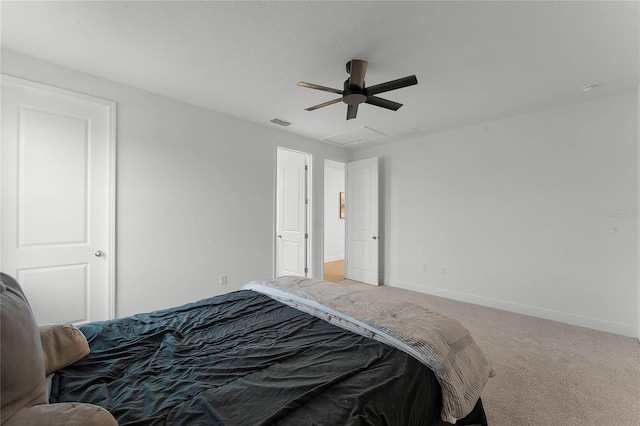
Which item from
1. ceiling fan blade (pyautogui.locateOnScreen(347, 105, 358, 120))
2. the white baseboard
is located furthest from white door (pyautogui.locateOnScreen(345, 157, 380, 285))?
ceiling fan blade (pyautogui.locateOnScreen(347, 105, 358, 120))

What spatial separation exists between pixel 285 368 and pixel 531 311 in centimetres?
375

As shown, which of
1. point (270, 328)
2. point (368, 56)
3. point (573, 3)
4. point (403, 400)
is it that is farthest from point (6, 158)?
point (573, 3)

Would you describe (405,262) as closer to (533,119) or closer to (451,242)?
(451,242)

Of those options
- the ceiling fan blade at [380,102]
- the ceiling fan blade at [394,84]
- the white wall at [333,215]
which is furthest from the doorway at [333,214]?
the ceiling fan blade at [394,84]

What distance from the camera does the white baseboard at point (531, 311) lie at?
3.06 m

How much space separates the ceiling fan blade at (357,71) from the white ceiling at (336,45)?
63mm

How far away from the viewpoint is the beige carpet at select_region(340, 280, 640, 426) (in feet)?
5.96

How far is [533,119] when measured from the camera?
3.60 meters

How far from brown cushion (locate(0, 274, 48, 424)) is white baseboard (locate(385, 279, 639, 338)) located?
4.50 metres

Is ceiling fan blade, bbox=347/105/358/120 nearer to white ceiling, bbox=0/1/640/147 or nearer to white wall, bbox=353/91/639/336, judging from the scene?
white ceiling, bbox=0/1/640/147

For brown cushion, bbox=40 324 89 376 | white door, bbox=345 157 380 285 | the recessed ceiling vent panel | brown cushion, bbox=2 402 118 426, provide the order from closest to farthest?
brown cushion, bbox=2 402 118 426
brown cushion, bbox=40 324 89 376
the recessed ceiling vent panel
white door, bbox=345 157 380 285

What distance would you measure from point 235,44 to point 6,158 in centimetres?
212

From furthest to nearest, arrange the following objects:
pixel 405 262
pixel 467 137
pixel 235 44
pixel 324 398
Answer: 1. pixel 405 262
2. pixel 467 137
3. pixel 235 44
4. pixel 324 398

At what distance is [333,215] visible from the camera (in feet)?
25.8
